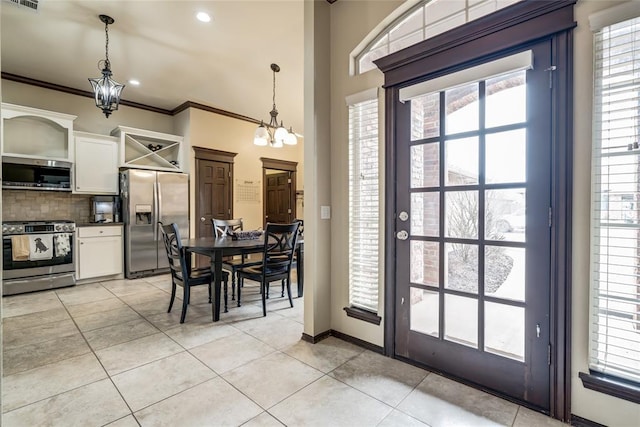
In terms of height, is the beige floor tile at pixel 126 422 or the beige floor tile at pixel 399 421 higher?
the beige floor tile at pixel 399 421

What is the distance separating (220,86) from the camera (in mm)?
4980

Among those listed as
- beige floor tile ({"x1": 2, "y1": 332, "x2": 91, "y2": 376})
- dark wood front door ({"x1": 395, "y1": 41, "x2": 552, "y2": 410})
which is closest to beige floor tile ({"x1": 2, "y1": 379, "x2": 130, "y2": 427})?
beige floor tile ({"x1": 2, "y1": 332, "x2": 91, "y2": 376})

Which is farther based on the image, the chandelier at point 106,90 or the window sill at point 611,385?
the chandelier at point 106,90

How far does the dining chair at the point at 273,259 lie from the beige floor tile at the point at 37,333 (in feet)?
5.47

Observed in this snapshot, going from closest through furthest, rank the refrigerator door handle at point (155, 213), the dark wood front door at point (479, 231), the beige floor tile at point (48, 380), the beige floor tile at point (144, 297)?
the dark wood front door at point (479, 231)
the beige floor tile at point (48, 380)
the beige floor tile at point (144, 297)
the refrigerator door handle at point (155, 213)

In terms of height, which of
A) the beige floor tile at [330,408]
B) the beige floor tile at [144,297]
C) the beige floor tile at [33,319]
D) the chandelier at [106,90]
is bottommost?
the beige floor tile at [330,408]

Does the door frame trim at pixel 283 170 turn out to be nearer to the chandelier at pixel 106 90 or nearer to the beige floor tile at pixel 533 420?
the chandelier at pixel 106 90

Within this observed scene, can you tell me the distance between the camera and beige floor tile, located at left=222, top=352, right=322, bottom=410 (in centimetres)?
201

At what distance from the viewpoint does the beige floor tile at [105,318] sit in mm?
3139

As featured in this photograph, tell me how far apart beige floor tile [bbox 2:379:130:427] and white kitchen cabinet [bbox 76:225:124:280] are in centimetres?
321

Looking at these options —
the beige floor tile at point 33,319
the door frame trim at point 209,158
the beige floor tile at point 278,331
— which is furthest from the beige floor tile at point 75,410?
the door frame trim at point 209,158

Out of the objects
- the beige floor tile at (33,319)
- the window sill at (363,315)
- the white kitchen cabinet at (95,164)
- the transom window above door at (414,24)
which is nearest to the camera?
the transom window above door at (414,24)

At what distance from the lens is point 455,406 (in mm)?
1911

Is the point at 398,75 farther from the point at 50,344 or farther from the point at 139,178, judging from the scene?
the point at 139,178
